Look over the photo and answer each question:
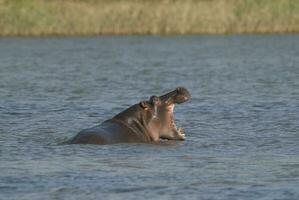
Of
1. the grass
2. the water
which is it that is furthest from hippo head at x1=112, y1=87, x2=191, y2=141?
the grass

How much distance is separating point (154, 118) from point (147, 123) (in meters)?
0.10

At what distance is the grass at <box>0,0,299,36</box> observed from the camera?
39.8 meters

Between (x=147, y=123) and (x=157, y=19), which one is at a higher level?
(x=147, y=123)

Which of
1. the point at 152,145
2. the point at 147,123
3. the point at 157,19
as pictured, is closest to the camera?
the point at 152,145

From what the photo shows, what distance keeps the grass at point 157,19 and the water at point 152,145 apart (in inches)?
225

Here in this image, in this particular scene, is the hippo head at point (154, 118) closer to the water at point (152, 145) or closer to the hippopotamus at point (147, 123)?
the hippopotamus at point (147, 123)

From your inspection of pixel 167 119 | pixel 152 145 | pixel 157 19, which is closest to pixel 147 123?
pixel 167 119

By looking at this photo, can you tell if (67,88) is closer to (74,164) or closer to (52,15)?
(74,164)

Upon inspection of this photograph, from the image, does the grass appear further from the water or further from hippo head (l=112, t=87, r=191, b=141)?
hippo head (l=112, t=87, r=191, b=141)

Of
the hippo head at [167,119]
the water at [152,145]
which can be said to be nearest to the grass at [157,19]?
the water at [152,145]

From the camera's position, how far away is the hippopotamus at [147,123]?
13.2 metres

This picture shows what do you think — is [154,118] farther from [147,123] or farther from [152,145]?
[152,145]

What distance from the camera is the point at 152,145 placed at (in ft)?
43.1

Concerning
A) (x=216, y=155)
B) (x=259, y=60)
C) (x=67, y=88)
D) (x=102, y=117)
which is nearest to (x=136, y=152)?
(x=216, y=155)
